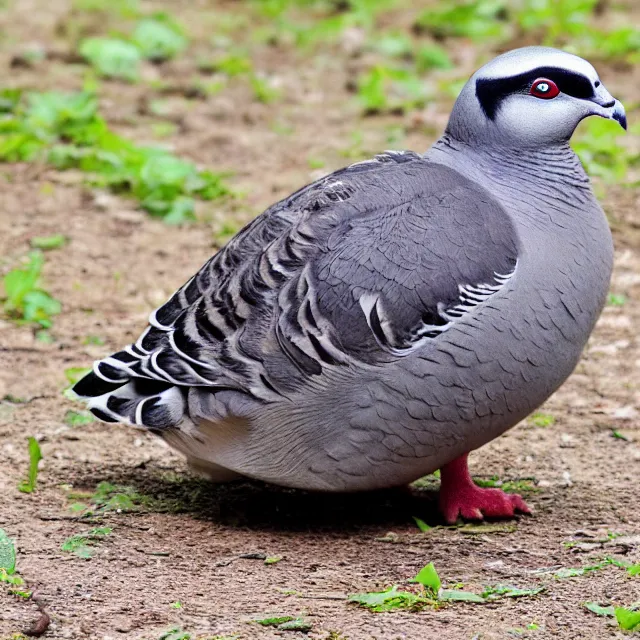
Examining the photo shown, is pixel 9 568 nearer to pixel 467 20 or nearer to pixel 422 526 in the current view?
pixel 422 526

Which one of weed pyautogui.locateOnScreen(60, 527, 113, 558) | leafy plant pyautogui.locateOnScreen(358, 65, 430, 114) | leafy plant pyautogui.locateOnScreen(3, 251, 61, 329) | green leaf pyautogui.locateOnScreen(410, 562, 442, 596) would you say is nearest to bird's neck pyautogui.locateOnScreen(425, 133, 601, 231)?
green leaf pyautogui.locateOnScreen(410, 562, 442, 596)

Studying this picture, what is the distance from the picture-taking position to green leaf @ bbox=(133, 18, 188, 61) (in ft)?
34.9

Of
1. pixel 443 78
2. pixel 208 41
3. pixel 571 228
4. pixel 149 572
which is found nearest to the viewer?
pixel 149 572

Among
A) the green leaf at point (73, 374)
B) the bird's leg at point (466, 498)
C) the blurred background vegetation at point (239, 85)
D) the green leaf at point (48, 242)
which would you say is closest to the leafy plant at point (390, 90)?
the blurred background vegetation at point (239, 85)

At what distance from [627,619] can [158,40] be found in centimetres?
863

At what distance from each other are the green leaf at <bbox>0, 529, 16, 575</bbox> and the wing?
2.46ft

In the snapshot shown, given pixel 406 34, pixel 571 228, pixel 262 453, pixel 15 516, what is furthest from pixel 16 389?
pixel 406 34

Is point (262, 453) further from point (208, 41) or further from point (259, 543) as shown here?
point (208, 41)

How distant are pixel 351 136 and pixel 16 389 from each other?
13.7 ft

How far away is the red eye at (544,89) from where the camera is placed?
436cm

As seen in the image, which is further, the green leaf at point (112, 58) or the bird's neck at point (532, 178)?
the green leaf at point (112, 58)

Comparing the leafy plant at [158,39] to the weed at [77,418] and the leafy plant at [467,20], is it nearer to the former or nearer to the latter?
the leafy plant at [467,20]

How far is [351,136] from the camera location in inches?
353

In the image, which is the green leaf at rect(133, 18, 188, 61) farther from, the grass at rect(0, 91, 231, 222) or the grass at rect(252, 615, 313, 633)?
the grass at rect(252, 615, 313, 633)
